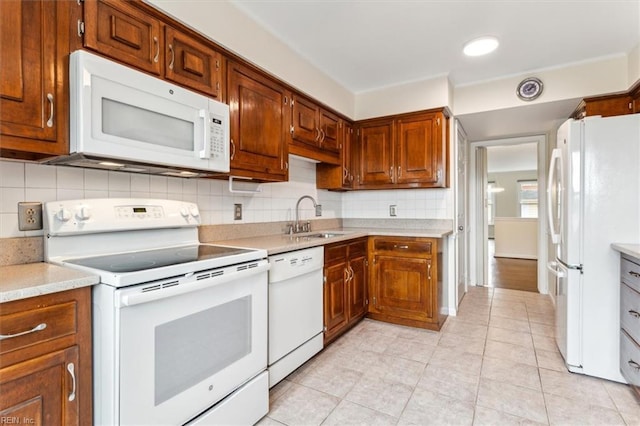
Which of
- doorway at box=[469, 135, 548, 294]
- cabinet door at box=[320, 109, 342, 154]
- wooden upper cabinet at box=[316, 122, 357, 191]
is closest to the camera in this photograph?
cabinet door at box=[320, 109, 342, 154]

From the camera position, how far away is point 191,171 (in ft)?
6.02

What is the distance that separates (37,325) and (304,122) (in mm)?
2188

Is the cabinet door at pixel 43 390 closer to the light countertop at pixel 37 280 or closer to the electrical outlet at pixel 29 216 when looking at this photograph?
the light countertop at pixel 37 280

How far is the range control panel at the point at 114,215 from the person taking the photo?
1.41 m

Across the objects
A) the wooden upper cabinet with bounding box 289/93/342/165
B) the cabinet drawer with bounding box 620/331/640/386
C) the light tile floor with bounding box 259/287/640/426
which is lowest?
the light tile floor with bounding box 259/287/640/426

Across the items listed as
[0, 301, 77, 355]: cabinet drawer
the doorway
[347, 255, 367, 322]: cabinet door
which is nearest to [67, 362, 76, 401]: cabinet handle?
[0, 301, 77, 355]: cabinet drawer

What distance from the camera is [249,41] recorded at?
2109 mm

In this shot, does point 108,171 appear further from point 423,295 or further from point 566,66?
point 566,66

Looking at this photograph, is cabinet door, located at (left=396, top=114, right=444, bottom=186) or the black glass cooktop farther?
cabinet door, located at (left=396, top=114, right=444, bottom=186)

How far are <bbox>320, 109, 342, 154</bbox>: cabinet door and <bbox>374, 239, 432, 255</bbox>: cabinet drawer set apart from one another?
1.03 meters

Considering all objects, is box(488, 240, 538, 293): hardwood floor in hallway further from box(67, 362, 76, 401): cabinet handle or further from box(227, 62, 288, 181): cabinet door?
box(67, 362, 76, 401): cabinet handle

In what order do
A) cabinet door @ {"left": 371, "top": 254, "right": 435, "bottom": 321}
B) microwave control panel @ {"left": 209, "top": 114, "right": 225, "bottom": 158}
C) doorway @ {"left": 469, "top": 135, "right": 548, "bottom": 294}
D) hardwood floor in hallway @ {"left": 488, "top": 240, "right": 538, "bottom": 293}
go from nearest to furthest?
microwave control panel @ {"left": 209, "top": 114, "right": 225, "bottom": 158}
cabinet door @ {"left": 371, "top": 254, "right": 435, "bottom": 321}
doorway @ {"left": 469, "top": 135, "right": 548, "bottom": 294}
hardwood floor in hallway @ {"left": 488, "top": 240, "right": 538, "bottom": 293}

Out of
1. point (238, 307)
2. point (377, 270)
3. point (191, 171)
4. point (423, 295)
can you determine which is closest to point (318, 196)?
point (377, 270)

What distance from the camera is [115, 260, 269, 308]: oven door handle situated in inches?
43.1
